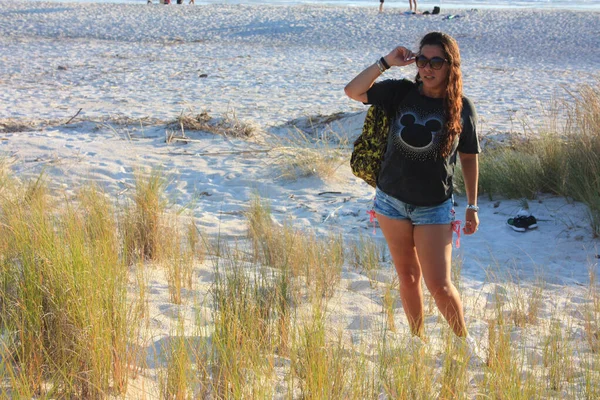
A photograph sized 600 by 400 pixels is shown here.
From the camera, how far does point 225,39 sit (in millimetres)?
21453

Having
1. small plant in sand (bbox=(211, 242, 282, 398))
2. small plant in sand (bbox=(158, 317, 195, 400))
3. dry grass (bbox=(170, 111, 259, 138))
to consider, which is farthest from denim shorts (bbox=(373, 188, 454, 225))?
dry grass (bbox=(170, 111, 259, 138))

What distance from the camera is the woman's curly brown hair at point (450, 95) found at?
10.8 ft

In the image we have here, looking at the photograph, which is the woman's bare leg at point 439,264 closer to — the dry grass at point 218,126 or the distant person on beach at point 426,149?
the distant person on beach at point 426,149

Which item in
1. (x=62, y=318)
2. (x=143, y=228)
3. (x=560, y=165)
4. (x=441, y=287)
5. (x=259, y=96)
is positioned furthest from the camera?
(x=259, y=96)

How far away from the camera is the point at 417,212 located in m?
3.40

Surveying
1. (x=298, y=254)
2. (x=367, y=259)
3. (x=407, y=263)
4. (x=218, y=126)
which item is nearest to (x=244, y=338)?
(x=407, y=263)

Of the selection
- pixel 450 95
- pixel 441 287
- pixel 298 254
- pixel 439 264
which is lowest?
pixel 298 254

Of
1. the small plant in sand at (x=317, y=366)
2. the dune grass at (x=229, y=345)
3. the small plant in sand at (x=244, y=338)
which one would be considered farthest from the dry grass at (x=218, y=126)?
the small plant in sand at (x=317, y=366)

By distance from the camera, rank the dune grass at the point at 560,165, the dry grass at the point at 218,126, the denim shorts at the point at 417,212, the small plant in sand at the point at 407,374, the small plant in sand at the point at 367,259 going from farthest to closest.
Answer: the dry grass at the point at 218,126 → the dune grass at the point at 560,165 → the small plant in sand at the point at 367,259 → the denim shorts at the point at 417,212 → the small plant in sand at the point at 407,374

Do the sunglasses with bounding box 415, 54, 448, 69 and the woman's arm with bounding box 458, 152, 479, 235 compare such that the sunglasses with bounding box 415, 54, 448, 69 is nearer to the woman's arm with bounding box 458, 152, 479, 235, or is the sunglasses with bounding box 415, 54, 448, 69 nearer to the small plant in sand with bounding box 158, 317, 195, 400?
the woman's arm with bounding box 458, 152, 479, 235

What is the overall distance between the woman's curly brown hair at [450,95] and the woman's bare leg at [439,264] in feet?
1.26

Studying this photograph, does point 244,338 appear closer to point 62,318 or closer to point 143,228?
point 62,318

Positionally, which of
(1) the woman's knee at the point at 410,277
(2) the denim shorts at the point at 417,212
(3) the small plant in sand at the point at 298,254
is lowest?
(3) the small plant in sand at the point at 298,254

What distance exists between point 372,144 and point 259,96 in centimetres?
940
